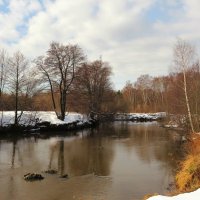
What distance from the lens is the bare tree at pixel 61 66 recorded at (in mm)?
49688

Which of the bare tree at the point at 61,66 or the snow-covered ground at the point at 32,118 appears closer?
the snow-covered ground at the point at 32,118

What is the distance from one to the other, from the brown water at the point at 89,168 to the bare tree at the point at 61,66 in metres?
20.4

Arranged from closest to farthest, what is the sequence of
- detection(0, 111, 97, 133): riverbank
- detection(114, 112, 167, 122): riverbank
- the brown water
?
the brown water < detection(0, 111, 97, 133): riverbank < detection(114, 112, 167, 122): riverbank

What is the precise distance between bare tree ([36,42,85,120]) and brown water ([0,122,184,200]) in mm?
20389

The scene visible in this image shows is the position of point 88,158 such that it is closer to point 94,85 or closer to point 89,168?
point 89,168

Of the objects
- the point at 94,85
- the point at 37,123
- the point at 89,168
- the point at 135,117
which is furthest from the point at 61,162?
the point at 135,117

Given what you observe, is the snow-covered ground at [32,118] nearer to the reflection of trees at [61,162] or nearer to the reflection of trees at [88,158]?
the reflection of trees at [88,158]

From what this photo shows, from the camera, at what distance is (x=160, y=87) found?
11319 cm

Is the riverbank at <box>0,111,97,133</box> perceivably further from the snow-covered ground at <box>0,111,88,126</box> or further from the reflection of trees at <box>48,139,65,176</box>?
the reflection of trees at <box>48,139,65,176</box>

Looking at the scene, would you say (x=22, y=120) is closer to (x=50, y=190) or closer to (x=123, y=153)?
(x=123, y=153)

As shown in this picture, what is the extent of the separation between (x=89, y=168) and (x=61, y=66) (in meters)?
31.5

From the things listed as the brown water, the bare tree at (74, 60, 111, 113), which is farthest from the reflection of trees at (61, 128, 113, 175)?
the bare tree at (74, 60, 111, 113)

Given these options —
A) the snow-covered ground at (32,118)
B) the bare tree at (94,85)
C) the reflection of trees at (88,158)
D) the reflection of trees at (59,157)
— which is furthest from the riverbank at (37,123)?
the reflection of trees at (88,158)

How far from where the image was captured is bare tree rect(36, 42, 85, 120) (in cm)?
4969
